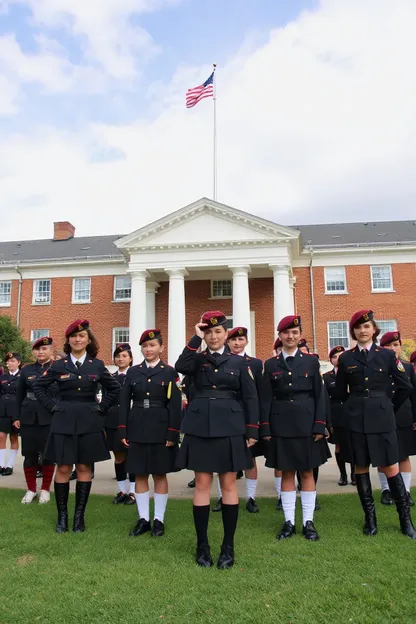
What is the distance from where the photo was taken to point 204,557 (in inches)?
169

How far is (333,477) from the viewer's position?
8789 millimetres

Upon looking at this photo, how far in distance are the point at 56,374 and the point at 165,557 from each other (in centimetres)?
229

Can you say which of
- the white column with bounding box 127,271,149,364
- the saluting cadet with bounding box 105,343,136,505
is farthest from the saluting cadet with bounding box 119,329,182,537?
the white column with bounding box 127,271,149,364

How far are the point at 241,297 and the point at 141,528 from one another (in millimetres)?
21388

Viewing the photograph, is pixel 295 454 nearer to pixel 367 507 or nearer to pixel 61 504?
pixel 367 507

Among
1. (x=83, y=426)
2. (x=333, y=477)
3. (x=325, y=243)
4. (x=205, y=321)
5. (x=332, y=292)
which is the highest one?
(x=325, y=243)

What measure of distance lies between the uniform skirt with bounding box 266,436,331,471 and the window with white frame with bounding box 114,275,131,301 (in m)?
26.5

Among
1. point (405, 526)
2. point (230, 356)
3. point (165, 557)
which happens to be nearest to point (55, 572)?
point (165, 557)

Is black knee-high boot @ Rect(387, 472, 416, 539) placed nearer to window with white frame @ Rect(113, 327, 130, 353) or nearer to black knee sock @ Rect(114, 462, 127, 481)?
black knee sock @ Rect(114, 462, 127, 481)

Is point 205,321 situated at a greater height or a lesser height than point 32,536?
greater

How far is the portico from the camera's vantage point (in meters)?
26.5

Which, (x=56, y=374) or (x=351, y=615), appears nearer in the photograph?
(x=351, y=615)

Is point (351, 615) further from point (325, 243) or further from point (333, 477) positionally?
point (325, 243)

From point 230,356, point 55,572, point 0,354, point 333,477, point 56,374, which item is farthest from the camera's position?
point 0,354
